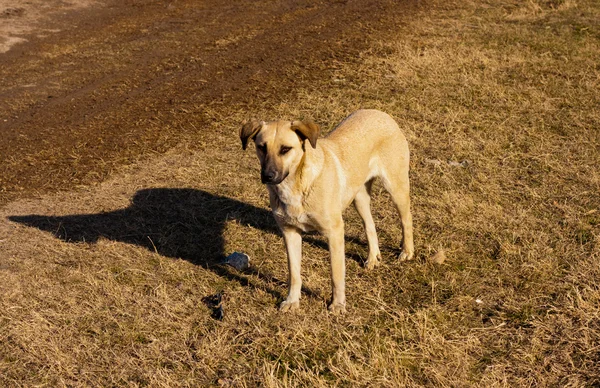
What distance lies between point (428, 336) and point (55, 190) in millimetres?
5433

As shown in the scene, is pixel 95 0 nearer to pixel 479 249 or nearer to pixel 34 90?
pixel 34 90

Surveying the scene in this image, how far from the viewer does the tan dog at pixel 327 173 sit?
5109 millimetres

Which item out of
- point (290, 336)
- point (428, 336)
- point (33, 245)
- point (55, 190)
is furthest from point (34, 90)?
point (428, 336)

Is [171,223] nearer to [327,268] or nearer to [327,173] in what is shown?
[327,268]

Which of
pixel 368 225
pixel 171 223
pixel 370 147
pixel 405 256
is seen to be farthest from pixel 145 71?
pixel 405 256

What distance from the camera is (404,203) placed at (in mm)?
6305

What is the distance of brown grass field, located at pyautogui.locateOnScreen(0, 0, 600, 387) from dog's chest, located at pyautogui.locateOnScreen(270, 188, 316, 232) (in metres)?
0.80

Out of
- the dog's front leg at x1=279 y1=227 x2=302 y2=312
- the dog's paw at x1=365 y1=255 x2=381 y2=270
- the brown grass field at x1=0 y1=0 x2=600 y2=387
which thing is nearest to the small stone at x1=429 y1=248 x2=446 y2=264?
the brown grass field at x1=0 y1=0 x2=600 y2=387

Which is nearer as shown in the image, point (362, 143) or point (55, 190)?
point (362, 143)

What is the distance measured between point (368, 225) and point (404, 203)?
1.37 ft

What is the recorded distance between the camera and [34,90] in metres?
12.3

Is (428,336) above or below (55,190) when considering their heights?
above

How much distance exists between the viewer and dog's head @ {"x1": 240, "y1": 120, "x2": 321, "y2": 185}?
16.5 ft

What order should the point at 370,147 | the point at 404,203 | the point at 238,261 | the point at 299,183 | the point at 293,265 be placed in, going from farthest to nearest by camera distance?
the point at 238,261 < the point at 404,203 < the point at 370,147 < the point at 293,265 < the point at 299,183
